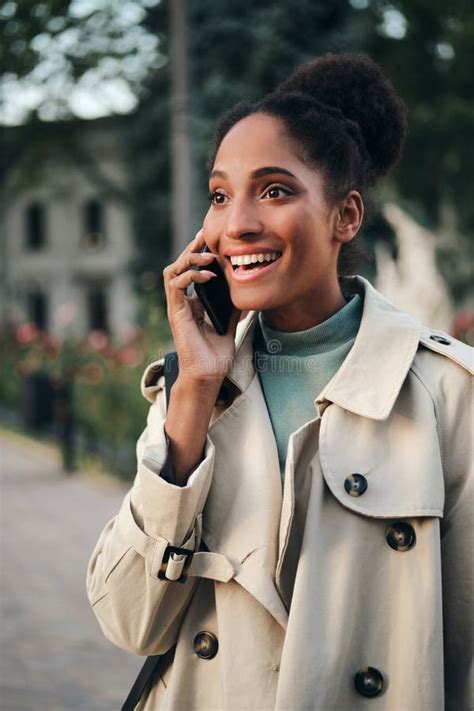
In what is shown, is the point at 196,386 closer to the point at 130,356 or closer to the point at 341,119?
the point at 341,119

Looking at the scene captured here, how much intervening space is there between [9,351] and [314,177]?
18240mm

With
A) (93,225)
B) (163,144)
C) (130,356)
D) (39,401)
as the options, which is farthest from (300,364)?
(93,225)

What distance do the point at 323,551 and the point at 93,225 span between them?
44.8 meters

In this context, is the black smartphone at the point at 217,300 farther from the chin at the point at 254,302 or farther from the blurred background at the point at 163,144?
the blurred background at the point at 163,144

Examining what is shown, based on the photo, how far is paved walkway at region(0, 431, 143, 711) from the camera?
4957 mm

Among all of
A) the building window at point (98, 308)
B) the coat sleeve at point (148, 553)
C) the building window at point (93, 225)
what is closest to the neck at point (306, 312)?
the coat sleeve at point (148, 553)

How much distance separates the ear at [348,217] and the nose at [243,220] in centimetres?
20

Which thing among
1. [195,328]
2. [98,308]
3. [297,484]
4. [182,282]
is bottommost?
[297,484]

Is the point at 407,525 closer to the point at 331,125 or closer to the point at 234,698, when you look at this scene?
the point at 234,698

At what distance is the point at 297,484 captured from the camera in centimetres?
203

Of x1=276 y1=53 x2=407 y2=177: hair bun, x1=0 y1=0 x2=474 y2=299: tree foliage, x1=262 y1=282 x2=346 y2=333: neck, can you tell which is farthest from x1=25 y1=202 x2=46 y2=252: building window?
x1=262 y1=282 x2=346 y2=333: neck

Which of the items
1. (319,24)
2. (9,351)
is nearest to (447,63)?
(319,24)

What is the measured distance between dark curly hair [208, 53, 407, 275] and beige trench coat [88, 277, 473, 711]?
36cm

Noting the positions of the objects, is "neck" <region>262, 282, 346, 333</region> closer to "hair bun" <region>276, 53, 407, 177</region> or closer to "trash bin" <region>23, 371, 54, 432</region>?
"hair bun" <region>276, 53, 407, 177</region>
